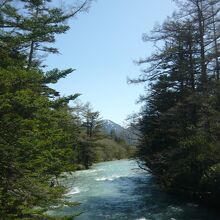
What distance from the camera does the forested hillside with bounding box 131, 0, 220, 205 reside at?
18120 millimetres

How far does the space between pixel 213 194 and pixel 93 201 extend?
257 inches

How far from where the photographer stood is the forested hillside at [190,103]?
1812 cm

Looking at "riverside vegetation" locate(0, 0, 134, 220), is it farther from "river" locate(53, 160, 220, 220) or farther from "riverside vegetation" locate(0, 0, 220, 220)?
"river" locate(53, 160, 220, 220)

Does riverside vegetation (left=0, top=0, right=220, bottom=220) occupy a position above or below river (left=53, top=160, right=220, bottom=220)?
above

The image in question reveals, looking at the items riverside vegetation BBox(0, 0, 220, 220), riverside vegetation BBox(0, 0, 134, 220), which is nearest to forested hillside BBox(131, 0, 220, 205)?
riverside vegetation BBox(0, 0, 220, 220)

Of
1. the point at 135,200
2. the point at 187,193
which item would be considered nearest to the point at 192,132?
the point at 187,193

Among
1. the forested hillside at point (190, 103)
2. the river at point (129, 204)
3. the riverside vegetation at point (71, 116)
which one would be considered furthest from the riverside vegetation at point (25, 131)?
the forested hillside at point (190, 103)

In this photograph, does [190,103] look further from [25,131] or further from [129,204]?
[25,131]

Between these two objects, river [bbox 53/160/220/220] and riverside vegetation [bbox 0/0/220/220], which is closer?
riverside vegetation [bbox 0/0/220/220]

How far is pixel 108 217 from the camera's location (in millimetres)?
16469

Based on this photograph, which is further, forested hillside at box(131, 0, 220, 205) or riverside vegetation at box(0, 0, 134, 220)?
forested hillside at box(131, 0, 220, 205)

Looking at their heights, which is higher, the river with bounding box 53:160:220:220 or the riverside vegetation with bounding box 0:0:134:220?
the riverside vegetation with bounding box 0:0:134:220

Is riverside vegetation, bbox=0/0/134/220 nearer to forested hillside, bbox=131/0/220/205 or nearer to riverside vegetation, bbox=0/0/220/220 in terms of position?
riverside vegetation, bbox=0/0/220/220

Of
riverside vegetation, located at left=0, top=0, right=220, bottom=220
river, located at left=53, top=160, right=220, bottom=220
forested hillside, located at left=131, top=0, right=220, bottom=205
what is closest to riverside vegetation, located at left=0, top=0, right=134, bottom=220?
riverside vegetation, located at left=0, top=0, right=220, bottom=220
